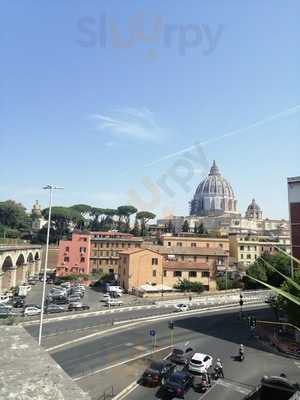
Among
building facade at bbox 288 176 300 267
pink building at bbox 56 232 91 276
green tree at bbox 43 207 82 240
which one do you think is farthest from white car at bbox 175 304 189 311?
green tree at bbox 43 207 82 240

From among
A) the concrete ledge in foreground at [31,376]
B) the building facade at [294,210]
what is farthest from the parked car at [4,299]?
the concrete ledge in foreground at [31,376]

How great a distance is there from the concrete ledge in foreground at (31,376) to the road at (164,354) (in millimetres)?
16421

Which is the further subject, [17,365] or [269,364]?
[269,364]

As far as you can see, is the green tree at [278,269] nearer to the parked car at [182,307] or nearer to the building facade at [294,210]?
the parked car at [182,307]

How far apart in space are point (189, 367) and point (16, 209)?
95339 mm

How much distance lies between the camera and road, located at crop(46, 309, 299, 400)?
20750 mm

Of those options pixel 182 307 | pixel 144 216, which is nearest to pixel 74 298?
pixel 182 307

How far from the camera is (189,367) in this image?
23344mm

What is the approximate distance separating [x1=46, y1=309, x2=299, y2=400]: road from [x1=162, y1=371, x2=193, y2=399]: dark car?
1.72 ft

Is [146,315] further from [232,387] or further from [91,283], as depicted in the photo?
[91,283]

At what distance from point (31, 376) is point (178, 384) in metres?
17.8

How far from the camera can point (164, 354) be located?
27.4 metres

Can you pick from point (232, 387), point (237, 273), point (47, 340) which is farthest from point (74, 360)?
point (237, 273)

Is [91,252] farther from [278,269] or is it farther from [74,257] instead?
[278,269]
